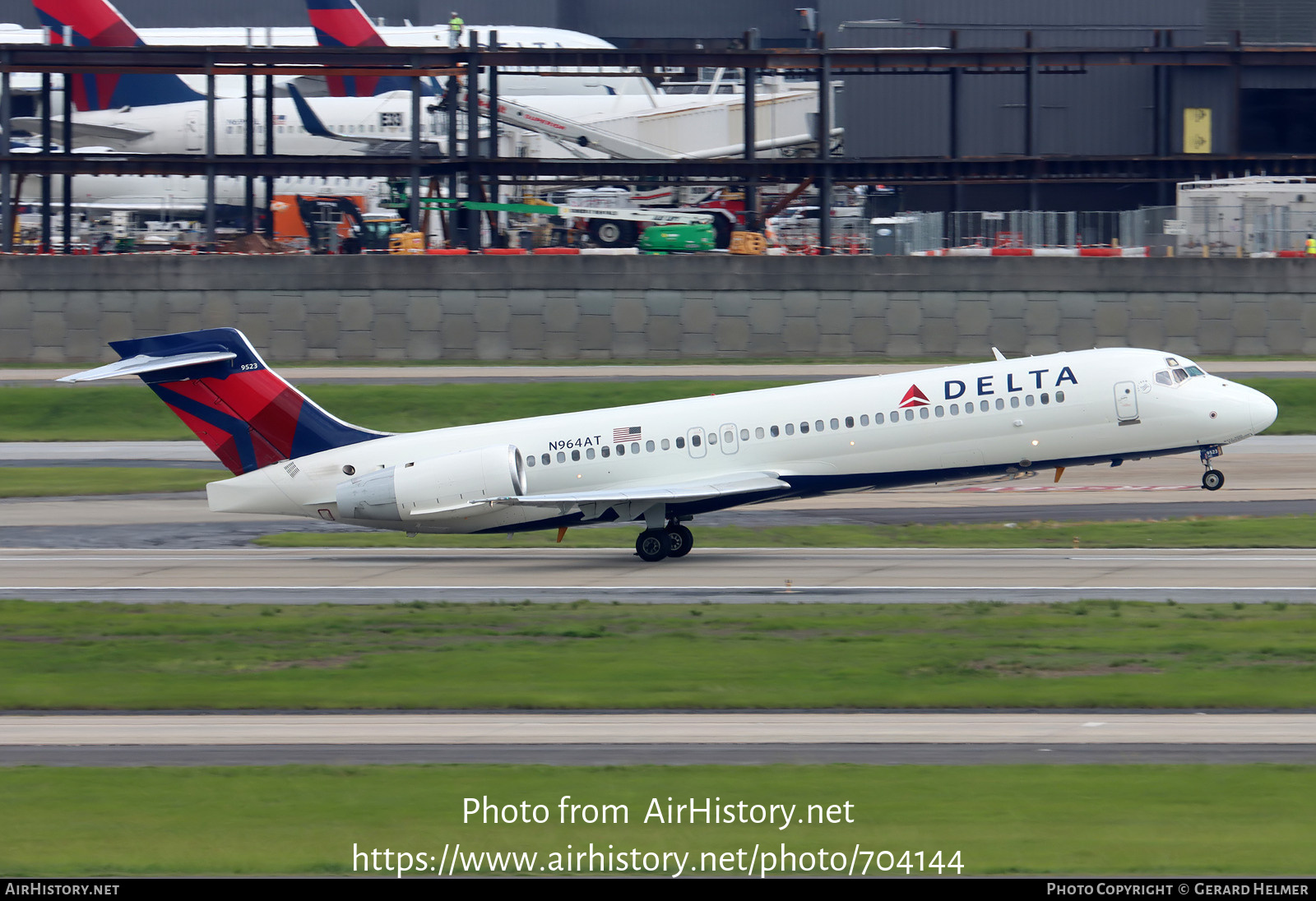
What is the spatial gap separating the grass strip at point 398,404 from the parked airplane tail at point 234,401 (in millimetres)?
20704

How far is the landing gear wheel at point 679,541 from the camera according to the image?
32.7 metres

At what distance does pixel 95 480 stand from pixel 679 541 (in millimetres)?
21334

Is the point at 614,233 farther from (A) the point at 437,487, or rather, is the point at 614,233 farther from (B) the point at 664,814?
(B) the point at 664,814

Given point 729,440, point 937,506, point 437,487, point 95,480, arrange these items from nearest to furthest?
1. point 437,487
2. point 729,440
3. point 937,506
4. point 95,480

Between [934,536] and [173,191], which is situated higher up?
[173,191]

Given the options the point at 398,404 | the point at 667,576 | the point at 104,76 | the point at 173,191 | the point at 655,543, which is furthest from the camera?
the point at 173,191

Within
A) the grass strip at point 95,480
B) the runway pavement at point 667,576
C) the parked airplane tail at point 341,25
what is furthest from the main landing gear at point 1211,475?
the parked airplane tail at point 341,25

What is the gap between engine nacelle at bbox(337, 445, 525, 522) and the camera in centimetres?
3159

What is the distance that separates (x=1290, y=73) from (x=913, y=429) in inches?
2409

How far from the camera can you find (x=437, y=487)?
3166 centimetres

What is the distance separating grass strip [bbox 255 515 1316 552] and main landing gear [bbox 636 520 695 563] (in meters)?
2.38

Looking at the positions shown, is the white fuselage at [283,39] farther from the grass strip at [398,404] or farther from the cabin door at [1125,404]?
the cabin door at [1125,404]

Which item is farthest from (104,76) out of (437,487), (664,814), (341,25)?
(664,814)
